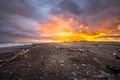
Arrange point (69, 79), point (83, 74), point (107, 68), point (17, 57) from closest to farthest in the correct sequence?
point (69, 79)
point (83, 74)
point (107, 68)
point (17, 57)

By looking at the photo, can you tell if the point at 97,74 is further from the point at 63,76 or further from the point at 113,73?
the point at 63,76

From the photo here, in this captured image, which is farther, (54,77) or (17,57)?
(17,57)

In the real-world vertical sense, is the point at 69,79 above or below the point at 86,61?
below

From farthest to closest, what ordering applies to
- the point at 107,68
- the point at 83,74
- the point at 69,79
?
1. the point at 107,68
2. the point at 83,74
3. the point at 69,79

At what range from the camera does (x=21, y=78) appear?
673cm

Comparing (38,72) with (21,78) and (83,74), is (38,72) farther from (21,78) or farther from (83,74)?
(83,74)

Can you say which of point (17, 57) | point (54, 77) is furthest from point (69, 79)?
point (17, 57)

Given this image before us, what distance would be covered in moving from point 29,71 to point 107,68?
20.6 ft

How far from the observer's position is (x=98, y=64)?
9.05 meters

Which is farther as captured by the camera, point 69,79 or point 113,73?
point 113,73

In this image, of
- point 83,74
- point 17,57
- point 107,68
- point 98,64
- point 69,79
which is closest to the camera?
point 69,79

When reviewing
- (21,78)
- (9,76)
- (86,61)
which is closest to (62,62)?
(86,61)

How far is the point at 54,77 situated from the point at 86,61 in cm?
391

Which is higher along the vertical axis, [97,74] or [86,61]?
[86,61]
